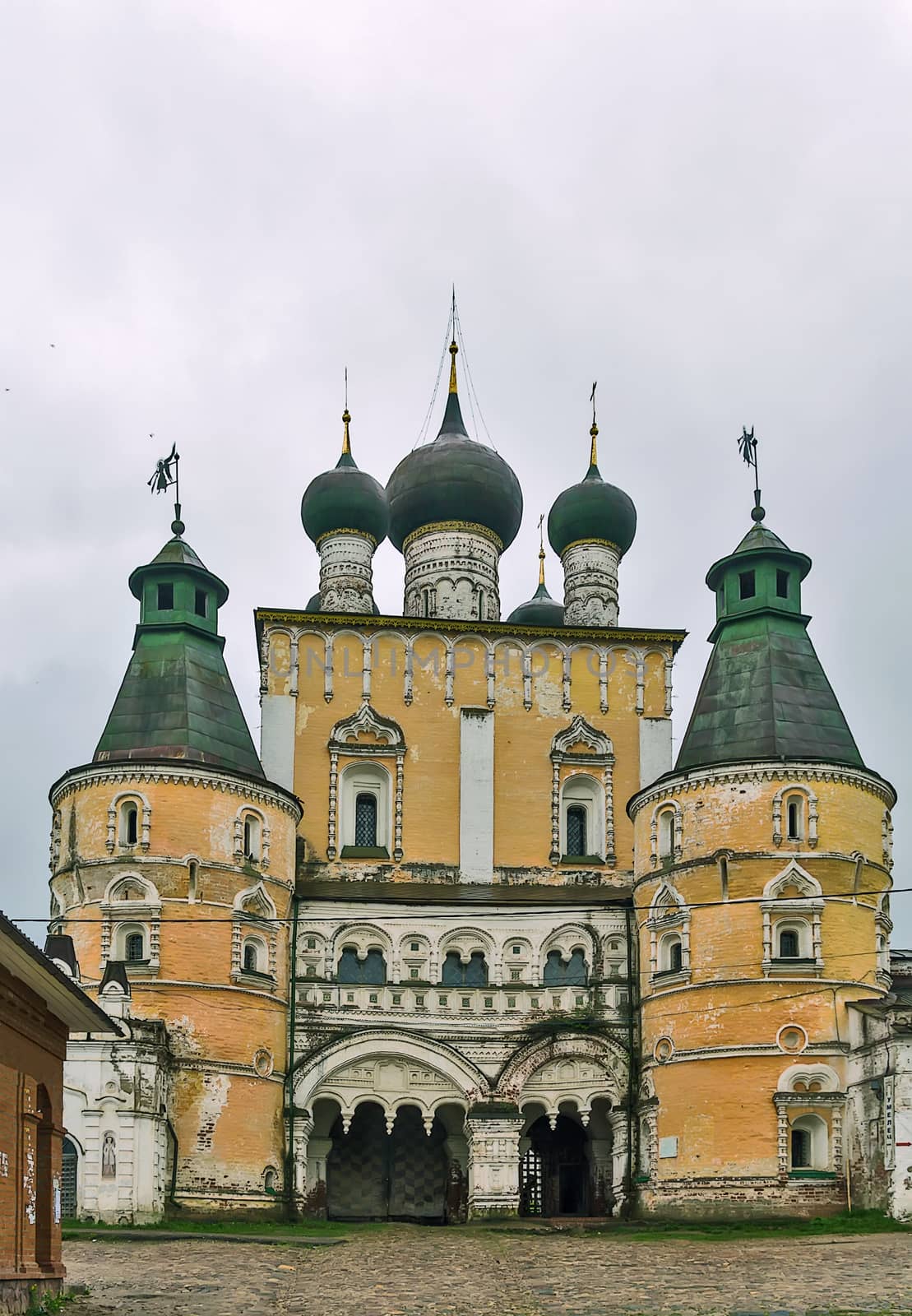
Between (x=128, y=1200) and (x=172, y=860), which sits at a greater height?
(x=172, y=860)

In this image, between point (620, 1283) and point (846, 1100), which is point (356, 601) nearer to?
point (846, 1100)

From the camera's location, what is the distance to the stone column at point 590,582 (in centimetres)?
3928

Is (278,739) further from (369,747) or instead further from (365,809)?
(365,809)

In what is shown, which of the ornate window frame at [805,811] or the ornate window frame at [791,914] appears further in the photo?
the ornate window frame at [805,811]

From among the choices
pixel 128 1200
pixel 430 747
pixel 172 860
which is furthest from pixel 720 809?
pixel 128 1200

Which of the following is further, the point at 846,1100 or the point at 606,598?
the point at 606,598

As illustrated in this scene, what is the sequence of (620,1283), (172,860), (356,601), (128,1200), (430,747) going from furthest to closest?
(356,601) < (430,747) < (172,860) < (128,1200) < (620,1283)

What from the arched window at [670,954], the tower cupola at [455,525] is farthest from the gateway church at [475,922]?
the tower cupola at [455,525]

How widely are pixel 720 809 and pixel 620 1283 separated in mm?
12784

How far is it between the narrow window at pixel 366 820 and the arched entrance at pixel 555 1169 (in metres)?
6.46

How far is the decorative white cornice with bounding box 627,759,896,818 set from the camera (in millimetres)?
30484

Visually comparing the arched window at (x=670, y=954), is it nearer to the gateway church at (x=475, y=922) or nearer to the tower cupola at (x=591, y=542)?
the gateway church at (x=475, y=922)

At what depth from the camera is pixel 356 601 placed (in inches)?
1544

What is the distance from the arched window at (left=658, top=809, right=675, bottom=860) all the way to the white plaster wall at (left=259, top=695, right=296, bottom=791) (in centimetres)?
773
